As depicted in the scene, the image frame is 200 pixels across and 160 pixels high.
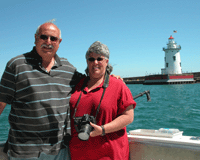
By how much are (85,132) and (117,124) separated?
0.35 m

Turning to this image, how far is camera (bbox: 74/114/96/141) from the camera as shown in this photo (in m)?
1.78

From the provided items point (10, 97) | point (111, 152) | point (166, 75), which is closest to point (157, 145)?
point (111, 152)

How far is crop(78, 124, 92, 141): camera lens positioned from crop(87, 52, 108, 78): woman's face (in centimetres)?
55

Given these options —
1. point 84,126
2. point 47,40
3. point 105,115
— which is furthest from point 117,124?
point 47,40

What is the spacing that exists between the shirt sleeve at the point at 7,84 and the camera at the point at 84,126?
0.66 meters

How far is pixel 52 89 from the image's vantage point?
211cm

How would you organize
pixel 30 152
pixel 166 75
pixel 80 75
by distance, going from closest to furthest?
pixel 30 152, pixel 80 75, pixel 166 75

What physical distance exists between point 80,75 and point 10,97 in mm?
790

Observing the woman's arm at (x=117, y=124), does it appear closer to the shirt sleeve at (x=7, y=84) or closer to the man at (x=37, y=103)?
the man at (x=37, y=103)

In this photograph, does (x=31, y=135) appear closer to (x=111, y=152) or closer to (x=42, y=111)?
(x=42, y=111)

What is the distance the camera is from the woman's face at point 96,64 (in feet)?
6.98

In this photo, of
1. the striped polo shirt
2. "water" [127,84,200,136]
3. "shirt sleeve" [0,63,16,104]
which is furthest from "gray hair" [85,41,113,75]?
"water" [127,84,200,136]

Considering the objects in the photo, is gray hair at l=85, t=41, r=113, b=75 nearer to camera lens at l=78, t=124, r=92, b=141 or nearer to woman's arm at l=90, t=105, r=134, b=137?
woman's arm at l=90, t=105, r=134, b=137

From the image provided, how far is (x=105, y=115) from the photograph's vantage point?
6.67 ft
